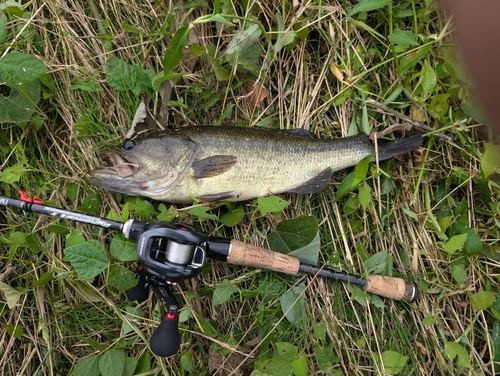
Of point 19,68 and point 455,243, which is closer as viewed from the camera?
point 19,68

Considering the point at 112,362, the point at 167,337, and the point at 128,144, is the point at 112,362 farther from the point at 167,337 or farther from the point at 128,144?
the point at 128,144

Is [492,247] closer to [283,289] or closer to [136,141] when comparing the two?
[283,289]

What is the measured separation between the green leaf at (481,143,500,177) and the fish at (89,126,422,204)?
1283 millimetres

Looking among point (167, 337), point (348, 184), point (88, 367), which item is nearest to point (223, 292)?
point (167, 337)

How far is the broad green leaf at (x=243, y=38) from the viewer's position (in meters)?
2.76

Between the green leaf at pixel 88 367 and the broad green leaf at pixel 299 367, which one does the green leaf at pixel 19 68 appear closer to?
the green leaf at pixel 88 367

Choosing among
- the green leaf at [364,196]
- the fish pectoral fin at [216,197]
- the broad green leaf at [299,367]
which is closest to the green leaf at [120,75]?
the fish pectoral fin at [216,197]

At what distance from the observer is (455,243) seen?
2828 millimetres

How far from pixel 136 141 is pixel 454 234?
2386 mm

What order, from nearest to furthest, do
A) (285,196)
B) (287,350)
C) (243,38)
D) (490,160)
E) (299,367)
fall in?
(299,367) < (287,350) < (243,38) < (490,160) < (285,196)

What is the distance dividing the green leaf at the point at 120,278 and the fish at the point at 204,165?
1.68 feet

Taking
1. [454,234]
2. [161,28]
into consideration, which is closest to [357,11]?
[161,28]

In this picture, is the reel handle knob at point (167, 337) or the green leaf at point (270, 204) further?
the green leaf at point (270, 204)

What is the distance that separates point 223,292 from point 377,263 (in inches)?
44.0
